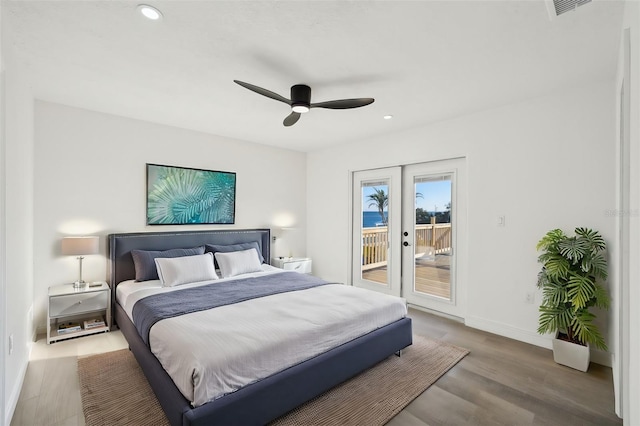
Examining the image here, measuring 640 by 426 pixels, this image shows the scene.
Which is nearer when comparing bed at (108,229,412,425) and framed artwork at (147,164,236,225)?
bed at (108,229,412,425)

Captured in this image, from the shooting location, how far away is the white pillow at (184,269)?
11.4ft

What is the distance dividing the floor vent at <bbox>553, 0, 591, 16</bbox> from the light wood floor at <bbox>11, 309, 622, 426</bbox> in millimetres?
2593

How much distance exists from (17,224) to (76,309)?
1.33 meters

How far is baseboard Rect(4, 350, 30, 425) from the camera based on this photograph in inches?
76.6

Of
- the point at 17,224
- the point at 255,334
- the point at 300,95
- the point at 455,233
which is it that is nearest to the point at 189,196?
the point at 17,224

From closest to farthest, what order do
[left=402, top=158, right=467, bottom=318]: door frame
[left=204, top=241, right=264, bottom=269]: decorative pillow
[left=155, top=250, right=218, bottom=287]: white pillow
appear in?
[left=155, top=250, right=218, bottom=287]: white pillow
[left=402, top=158, right=467, bottom=318]: door frame
[left=204, top=241, right=264, bottom=269]: decorative pillow

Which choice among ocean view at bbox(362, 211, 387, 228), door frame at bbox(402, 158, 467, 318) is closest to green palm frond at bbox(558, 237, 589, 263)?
door frame at bbox(402, 158, 467, 318)

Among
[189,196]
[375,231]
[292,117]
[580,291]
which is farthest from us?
[375,231]

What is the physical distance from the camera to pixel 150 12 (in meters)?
1.86

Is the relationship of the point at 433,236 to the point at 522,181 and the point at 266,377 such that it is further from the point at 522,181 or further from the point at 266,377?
the point at 266,377

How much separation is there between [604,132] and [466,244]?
1.67 m

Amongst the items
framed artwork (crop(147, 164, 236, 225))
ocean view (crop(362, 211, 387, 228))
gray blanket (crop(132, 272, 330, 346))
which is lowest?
gray blanket (crop(132, 272, 330, 346))

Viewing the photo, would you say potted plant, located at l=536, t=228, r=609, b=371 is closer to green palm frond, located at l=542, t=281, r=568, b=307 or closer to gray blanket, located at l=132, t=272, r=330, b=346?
green palm frond, located at l=542, t=281, r=568, b=307

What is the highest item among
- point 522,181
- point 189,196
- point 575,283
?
point 522,181
